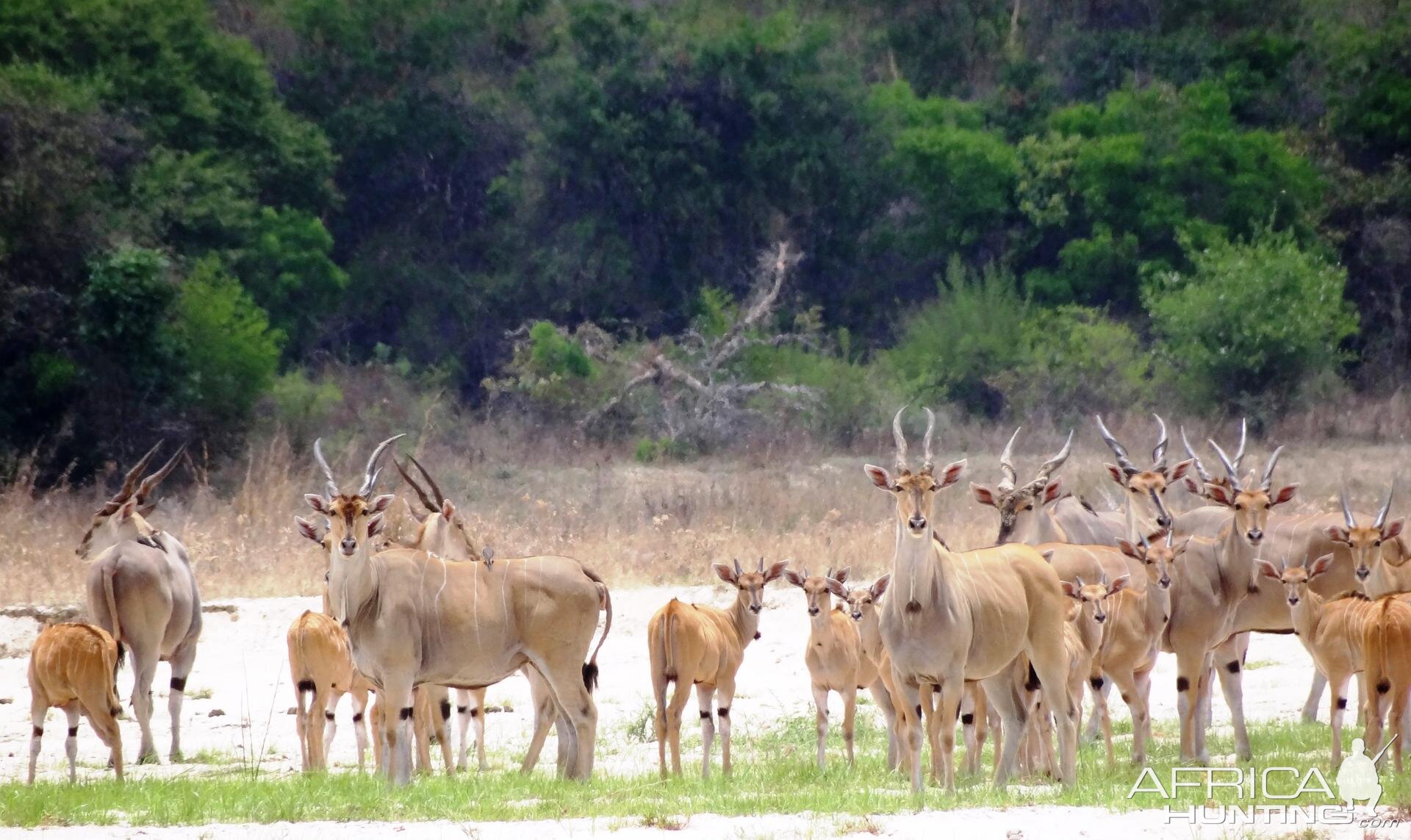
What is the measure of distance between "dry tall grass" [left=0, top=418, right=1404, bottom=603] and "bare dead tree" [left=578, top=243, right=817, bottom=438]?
41.4 inches

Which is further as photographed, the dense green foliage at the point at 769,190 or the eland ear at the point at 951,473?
the dense green foliage at the point at 769,190

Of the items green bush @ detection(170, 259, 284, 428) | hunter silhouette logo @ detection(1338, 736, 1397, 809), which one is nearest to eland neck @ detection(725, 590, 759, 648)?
hunter silhouette logo @ detection(1338, 736, 1397, 809)

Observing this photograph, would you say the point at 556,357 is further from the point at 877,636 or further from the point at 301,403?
the point at 877,636

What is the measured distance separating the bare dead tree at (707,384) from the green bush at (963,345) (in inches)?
83.9

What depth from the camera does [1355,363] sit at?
119 feet

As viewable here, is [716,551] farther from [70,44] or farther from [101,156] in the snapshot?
[70,44]

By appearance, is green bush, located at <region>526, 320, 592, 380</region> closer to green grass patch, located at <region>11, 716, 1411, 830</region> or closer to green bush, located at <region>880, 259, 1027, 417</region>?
green bush, located at <region>880, 259, 1027, 417</region>

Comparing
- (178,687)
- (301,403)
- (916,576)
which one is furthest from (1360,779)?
(301,403)

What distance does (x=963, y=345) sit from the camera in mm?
34688

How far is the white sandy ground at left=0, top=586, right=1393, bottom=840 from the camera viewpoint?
28.7ft

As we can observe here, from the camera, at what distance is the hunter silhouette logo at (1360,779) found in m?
9.20

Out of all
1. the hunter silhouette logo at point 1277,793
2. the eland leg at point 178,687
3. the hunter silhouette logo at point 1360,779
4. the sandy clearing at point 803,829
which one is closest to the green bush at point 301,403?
the eland leg at point 178,687

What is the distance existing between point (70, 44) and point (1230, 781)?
85.9ft

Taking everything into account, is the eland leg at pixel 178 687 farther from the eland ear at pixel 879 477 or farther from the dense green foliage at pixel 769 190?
the dense green foliage at pixel 769 190
